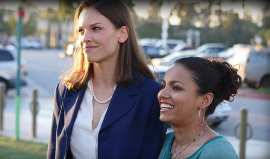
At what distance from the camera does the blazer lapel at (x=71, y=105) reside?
2655mm

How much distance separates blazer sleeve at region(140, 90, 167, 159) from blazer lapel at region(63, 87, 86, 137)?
0.46 m

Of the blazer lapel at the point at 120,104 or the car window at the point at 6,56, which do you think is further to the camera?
the car window at the point at 6,56

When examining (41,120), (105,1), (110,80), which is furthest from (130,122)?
(41,120)

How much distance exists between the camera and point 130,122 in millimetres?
2578

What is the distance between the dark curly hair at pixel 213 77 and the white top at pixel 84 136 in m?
0.62

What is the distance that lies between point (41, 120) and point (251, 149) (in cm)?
516

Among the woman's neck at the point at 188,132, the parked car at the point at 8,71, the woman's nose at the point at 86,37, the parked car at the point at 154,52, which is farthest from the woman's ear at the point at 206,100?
the parked car at the point at 154,52

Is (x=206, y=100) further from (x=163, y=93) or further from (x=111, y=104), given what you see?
A: (x=111, y=104)

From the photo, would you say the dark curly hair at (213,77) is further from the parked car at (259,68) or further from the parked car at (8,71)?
the parked car at (259,68)

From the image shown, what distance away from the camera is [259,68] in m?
19.3

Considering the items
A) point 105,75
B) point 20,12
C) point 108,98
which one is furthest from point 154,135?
point 20,12

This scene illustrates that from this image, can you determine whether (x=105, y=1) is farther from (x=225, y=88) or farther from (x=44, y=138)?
(x=44, y=138)

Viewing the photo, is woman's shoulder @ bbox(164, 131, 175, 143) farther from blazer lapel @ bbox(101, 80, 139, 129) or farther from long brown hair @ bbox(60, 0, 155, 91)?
long brown hair @ bbox(60, 0, 155, 91)

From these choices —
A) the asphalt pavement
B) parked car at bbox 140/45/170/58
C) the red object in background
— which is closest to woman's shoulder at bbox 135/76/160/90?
the asphalt pavement
